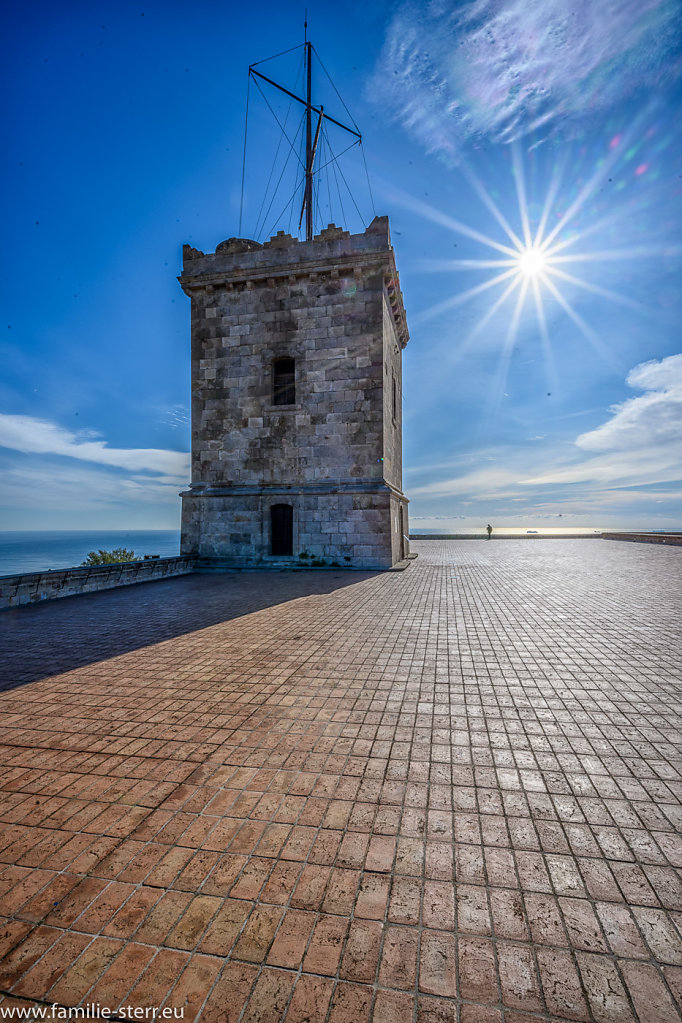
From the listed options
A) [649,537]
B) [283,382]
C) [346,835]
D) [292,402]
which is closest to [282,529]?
[292,402]

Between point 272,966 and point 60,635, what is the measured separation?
6350 mm

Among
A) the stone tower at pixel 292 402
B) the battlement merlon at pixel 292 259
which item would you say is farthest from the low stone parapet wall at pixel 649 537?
the battlement merlon at pixel 292 259

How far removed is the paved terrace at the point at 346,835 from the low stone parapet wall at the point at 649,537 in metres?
25.3

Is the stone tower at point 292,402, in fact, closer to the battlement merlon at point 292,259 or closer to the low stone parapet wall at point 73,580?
the battlement merlon at point 292,259

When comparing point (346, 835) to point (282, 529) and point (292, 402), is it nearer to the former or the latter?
point (282, 529)

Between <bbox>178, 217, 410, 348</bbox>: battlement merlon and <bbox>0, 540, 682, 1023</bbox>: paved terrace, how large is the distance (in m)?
13.9

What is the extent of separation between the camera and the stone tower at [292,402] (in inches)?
590

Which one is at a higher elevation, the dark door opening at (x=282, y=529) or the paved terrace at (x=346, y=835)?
the dark door opening at (x=282, y=529)

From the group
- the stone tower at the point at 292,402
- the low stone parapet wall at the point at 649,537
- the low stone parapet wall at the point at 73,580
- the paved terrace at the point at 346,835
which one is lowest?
the paved terrace at the point at 346,835

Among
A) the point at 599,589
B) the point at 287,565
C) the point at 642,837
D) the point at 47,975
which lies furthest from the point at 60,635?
the point at 599,589

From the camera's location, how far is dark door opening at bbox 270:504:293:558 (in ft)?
51.5

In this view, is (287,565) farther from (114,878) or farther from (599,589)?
(114,878)

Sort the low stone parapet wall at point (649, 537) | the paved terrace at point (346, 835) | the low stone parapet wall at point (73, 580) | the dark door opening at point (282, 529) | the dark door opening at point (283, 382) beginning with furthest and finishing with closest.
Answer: the low stone parapet wall at point (649, 537) → the dark door opening at point (283, 382) → the dark door opening at point (282, 529) → the low stone parapet wall at point (73, 580) → the paved terrace at point (346, 835)


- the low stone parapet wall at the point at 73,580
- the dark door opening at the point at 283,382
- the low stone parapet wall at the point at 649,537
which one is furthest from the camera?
the low stone parapet wall at the point at 649,537
